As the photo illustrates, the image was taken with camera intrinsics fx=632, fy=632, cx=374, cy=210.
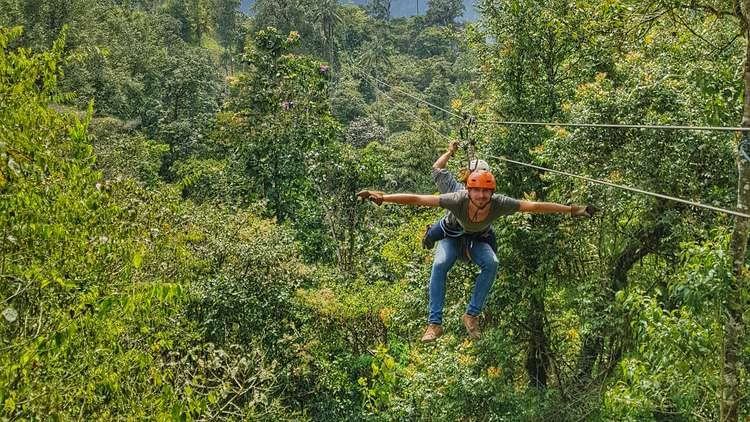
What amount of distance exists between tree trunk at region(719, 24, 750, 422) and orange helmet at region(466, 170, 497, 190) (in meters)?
1.94

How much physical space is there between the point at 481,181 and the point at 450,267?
876 mm

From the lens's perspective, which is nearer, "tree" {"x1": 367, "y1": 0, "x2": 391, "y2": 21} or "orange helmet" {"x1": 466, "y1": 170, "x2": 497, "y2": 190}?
"orange helmet" {"x1": 466, "y1": 170, "x2": 497, "y2": 190}

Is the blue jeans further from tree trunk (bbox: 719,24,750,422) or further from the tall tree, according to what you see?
the tall tree

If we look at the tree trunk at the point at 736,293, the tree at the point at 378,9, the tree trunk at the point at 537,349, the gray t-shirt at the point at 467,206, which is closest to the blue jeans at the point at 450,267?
the gray t-shirt at the point at 467,206

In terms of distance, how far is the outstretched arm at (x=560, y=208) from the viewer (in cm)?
477

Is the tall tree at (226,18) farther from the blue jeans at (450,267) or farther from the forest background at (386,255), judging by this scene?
the blue jeans at (450,267)

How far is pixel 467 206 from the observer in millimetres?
5086

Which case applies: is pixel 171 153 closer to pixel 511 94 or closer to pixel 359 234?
pixel 359 234

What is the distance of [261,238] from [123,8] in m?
37.4

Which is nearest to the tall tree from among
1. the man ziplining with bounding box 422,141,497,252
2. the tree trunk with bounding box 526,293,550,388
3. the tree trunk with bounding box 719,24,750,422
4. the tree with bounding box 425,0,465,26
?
the tree with bounding box 425,0,465,26

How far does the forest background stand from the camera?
17.1 feet

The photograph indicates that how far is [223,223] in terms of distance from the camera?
15.1m

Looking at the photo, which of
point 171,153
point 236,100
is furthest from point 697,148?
point 171,153

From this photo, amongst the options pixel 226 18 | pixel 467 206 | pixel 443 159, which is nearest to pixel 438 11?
pixel 226 18
